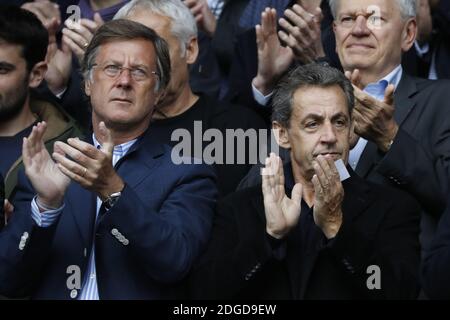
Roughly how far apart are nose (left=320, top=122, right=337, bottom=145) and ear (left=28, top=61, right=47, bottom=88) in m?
1.56

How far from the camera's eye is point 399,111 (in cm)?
555

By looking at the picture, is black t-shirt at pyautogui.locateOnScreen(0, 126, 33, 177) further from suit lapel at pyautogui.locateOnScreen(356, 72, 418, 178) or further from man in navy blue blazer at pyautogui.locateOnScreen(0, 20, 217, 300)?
suit lapel at pyautogui.locateOnScreen(356, 72, 418, 178)

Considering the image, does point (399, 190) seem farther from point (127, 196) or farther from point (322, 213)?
point (127, 196)

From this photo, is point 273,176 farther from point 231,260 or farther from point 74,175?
point 74,175

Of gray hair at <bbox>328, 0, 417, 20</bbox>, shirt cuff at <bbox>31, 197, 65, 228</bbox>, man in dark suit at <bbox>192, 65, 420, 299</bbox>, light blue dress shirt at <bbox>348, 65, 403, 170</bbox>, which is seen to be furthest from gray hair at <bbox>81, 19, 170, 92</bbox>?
gray hair at <bbox>328, 0, 417, 20</bbox>

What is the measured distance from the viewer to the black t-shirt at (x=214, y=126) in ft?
19.2

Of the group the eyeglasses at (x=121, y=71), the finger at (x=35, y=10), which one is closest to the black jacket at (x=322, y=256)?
the eyeglasses at (x=121, y=71)

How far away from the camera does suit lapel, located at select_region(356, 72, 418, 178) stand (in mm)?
5426

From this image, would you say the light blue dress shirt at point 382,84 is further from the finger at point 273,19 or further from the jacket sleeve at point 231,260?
the jacket sleeve at point 231,260

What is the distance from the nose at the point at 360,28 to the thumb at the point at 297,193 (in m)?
1.08

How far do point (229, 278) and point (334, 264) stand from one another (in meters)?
0.39

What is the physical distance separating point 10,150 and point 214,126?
94 cm
